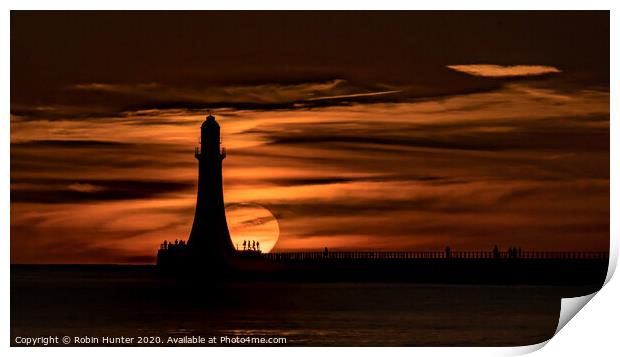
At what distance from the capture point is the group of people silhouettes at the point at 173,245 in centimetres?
868

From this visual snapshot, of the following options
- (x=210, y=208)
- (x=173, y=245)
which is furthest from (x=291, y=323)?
(x=210, y=208)

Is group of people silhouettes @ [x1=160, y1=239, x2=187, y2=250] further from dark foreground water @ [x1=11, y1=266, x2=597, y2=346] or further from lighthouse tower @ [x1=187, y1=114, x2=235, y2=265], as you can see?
dark foreground water @ [x1=11, y1=266, x2=597, y2=346]

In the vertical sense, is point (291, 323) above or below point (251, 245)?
below

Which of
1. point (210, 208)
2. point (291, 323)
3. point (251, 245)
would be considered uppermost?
point (210, 208)

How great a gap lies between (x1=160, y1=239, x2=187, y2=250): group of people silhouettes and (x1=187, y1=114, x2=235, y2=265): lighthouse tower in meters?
0.15

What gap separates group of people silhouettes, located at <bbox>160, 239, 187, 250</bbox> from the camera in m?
8.68

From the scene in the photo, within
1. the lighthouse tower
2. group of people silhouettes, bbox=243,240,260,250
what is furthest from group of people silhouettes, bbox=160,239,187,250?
group of people silhouettes, bbox=243,240,260,250

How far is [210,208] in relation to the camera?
10.4 metres

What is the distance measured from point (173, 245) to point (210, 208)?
4.31ft

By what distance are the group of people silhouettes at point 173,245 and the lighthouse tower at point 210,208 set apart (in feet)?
0.49

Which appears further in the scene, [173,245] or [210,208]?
[210,208]

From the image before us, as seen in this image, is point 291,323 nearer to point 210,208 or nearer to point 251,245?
point 251,245

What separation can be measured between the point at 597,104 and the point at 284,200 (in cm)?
218
